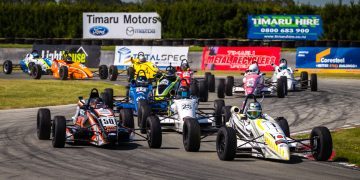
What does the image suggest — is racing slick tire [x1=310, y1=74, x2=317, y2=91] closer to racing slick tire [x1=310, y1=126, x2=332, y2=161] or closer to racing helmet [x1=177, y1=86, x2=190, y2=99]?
racing helmet [x1=177, y1=86, x2=190, y2=99]

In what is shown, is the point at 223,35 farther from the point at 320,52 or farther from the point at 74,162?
the point at 74,162

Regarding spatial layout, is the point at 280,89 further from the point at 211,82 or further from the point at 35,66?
the point at 35,66

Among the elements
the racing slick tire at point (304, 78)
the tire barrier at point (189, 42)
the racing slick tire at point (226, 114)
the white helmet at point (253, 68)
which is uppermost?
the tire barrier at point (189, 42)

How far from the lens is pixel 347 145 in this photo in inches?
797

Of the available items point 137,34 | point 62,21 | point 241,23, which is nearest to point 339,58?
point 241,23

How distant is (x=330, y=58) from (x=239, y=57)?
5856 millimetres

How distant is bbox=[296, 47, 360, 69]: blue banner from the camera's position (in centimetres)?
4919

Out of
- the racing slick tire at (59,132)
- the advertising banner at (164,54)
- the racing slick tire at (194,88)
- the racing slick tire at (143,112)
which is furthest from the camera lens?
the advertising banner at (164,54)

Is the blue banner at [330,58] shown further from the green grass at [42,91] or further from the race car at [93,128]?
the race car at [93,128]

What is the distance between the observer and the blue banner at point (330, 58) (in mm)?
49188

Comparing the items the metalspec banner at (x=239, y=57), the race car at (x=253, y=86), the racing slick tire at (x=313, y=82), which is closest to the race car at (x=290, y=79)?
the racing slick tire at (x=313, y=82)

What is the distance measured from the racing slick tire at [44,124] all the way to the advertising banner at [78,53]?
109 feet

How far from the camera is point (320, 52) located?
163ft

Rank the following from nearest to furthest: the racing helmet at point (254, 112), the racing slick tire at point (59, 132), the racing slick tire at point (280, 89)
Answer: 1. the racing helmet at point (254, 112)
2. the racing slick tire at point (59, 132)
3. the racing slick tire at point (280, 89)
